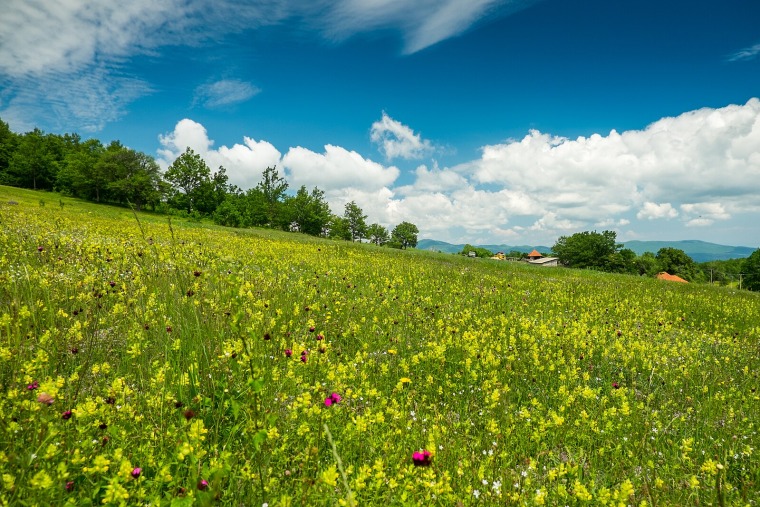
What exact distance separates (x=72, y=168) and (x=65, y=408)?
93605 mm

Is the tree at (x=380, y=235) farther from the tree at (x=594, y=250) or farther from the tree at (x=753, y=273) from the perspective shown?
the tree at (x=753, y=273)

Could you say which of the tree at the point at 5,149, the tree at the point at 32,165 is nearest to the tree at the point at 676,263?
the tree at the point at 32,165

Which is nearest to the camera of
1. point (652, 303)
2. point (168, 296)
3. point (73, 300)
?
point (73, 300)

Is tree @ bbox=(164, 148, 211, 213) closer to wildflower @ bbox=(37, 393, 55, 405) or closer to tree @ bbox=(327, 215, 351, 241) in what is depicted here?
tree @ bbox=(327, 215, 351, 241)

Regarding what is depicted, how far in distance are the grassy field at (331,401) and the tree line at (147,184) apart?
69587mm

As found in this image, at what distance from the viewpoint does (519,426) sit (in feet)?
12.5

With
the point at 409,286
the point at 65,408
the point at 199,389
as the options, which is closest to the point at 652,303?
the point at 409,286

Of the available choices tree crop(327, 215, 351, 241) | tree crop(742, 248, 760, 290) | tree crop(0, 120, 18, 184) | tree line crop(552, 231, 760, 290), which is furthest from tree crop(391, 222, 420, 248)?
tree crop(0, 120, 18, 184)

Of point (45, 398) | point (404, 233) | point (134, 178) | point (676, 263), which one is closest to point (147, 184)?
point (134, 178)

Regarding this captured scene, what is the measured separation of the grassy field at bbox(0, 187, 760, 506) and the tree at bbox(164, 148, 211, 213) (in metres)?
80.7

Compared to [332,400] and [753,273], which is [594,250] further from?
[332,400]

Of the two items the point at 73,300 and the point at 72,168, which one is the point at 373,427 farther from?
the point at 72,168

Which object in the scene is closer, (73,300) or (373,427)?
(373,427)

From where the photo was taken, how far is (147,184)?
232 ft
